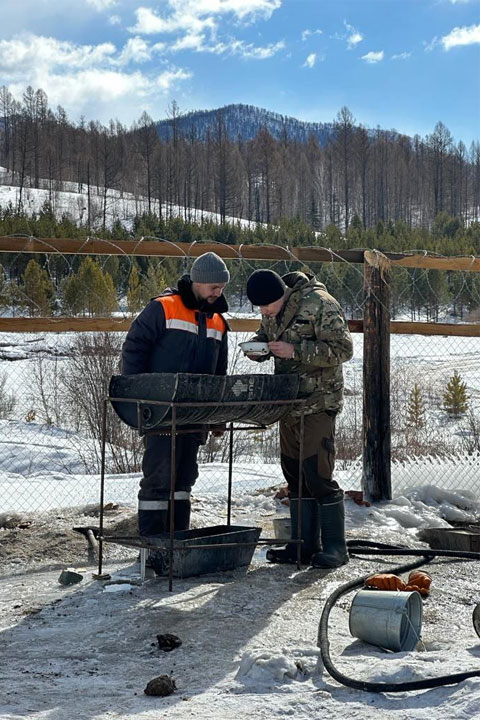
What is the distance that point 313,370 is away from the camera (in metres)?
5.16

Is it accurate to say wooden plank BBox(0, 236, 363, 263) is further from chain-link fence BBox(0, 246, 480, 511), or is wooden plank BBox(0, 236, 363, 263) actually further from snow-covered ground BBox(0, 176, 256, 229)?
snow-covered ground BBox(0, 176, 256, 229)

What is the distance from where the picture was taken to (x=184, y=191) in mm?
84312

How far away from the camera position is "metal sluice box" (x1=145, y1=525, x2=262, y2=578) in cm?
473

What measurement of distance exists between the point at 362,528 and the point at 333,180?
89245mm

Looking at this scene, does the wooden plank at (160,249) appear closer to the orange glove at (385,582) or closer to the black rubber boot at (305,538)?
the black rubber boot at (305,538)

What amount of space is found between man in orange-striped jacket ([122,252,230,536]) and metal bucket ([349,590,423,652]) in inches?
64.4

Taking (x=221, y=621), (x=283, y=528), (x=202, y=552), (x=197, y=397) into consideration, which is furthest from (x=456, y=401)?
(x=221, y=621)

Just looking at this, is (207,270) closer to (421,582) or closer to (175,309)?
(175,309)

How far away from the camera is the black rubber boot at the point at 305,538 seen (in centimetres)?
530

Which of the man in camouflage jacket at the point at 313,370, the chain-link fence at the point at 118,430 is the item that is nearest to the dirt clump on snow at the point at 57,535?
the chain-link fence at the point at 118,430

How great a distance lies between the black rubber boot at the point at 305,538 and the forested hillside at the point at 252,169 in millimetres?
77866

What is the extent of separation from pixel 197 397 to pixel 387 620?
58.7 inches

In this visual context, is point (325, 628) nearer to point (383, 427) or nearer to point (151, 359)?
point (151, 359)

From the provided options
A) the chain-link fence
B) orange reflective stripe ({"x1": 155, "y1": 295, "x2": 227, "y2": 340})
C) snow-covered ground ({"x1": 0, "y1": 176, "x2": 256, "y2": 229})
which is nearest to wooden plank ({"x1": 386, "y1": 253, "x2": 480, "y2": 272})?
the chain-link fence
